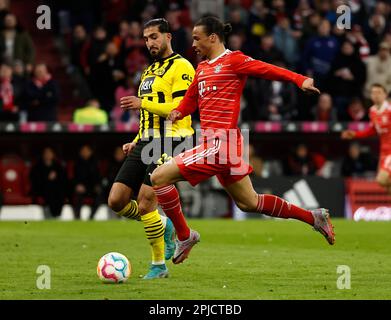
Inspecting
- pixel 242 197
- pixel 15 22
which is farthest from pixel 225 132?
pixel 15 22

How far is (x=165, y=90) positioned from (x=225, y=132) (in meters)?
0.91

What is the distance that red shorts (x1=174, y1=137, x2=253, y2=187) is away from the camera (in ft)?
33.0

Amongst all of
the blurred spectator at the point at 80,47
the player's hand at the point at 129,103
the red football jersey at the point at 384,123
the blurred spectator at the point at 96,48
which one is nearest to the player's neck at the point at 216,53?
the player's hand at the point at 129,103

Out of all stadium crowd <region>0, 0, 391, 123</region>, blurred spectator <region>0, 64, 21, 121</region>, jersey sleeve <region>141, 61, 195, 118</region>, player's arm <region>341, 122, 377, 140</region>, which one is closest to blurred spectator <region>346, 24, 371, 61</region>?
stadium crowd <region>0, 0, 391, 123</region>

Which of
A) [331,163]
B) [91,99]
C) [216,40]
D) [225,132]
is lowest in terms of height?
[331,163]

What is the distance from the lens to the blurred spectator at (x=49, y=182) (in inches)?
814

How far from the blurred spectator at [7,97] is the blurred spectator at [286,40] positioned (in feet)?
18.5

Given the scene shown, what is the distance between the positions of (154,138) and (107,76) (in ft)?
37.5

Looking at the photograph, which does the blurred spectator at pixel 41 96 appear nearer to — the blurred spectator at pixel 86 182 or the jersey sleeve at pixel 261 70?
the blurred spectator at pixel 86 182

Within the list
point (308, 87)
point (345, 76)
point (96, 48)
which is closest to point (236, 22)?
point (345, 76)

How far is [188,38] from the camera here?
2214cm

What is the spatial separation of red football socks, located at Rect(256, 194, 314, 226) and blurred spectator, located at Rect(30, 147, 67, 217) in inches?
420
